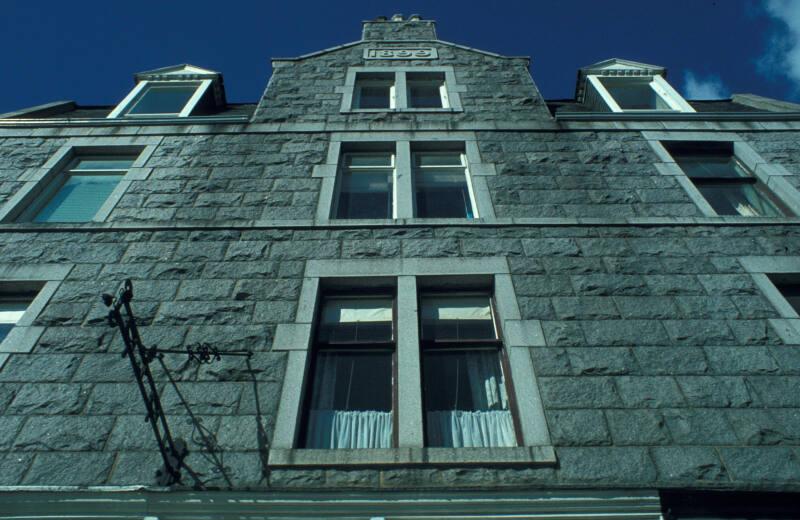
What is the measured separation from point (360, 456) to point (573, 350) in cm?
251

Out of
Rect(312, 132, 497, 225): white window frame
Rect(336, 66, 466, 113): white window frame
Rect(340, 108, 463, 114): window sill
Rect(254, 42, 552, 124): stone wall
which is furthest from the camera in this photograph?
Rect(336, 66, 466, 113): white window frame

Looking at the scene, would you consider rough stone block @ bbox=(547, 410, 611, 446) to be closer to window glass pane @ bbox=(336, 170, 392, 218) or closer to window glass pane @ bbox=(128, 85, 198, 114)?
window glass pane @ bbox=(336, 170, 392, 218)

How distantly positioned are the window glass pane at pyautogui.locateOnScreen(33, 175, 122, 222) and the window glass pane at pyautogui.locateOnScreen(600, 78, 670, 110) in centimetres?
963

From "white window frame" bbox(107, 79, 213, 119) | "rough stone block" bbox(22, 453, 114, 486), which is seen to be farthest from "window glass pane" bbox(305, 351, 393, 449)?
"white window frame" bbox(107, 79, 213, 119)

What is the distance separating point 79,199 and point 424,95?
660 centimetres

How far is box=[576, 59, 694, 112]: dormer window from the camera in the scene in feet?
41.4

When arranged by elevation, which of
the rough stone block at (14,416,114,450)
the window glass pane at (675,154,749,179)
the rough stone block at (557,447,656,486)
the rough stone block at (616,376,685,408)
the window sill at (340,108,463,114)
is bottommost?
the rough stone block at (557,447,656,486)

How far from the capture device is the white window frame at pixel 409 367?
213 inches

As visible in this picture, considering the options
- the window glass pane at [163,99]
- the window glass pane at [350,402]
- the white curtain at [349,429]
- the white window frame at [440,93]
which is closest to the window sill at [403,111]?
the white window frame at [440,93]

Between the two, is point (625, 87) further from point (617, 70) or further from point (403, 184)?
point (403, 184)

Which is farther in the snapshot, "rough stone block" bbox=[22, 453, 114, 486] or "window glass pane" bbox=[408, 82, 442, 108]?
"window glass pane" bbox=[408, 82, 442, 108]

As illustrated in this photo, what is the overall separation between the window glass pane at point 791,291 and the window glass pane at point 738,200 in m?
1.60

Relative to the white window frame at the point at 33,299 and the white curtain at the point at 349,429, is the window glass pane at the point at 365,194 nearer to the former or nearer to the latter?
the white curtain at the point at 349,429

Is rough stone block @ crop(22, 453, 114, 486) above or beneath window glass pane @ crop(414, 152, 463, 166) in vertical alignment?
beneath
